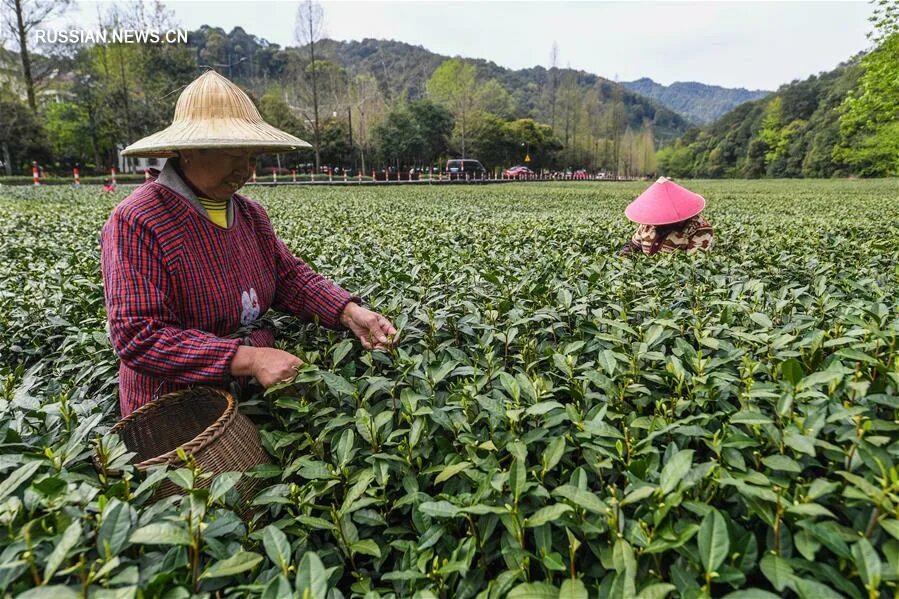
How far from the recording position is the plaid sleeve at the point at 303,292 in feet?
6.66

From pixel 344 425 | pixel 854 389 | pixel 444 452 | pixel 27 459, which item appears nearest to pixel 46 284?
pixel 27 459

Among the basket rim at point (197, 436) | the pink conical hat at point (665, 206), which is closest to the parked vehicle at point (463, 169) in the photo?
the pink conical hat at point (665, 206)

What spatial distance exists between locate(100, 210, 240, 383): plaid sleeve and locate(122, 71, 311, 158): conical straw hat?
365 mm

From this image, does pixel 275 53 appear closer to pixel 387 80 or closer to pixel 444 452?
pixel 387 80

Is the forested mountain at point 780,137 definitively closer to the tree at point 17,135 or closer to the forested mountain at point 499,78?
the forested mountain at point 499,78

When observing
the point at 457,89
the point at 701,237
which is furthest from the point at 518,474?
the point at 457,89

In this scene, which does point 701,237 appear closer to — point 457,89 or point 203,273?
point 203,273

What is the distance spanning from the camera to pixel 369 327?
1.87 meters

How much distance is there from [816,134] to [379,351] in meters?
61.7

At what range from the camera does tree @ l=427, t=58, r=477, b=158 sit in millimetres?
39844

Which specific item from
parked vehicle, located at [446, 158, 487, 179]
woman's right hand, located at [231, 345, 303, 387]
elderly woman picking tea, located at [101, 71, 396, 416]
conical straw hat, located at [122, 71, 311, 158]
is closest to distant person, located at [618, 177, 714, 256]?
elderly woman picking tea, located at [101, 71, 396, 416]

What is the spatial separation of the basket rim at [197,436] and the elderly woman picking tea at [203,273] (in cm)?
4

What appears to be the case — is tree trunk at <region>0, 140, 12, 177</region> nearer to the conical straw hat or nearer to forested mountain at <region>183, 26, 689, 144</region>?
forested mountain at <region>183, 26, 689, 144</region>

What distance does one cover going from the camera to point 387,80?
65.6 m
